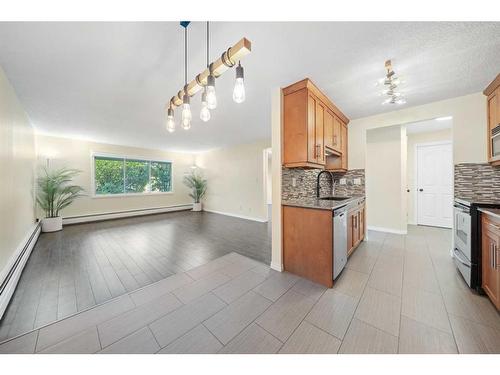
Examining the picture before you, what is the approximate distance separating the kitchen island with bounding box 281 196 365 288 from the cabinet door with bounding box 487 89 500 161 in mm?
1855

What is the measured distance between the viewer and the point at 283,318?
142 centimetres

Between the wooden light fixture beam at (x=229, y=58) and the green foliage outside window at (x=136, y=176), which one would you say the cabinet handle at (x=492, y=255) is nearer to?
the wooden light fixture beam at (x=229, y=58)

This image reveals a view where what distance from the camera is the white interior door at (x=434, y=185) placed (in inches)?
163

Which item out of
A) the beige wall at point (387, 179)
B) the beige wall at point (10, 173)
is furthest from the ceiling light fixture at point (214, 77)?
the beige wall at point (387, 179)

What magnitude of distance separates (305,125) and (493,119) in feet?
7.70

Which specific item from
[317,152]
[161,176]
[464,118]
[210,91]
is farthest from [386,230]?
[161,176]

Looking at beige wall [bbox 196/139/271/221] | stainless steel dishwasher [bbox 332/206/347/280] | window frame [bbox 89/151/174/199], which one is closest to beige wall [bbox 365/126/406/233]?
stainless steel dishwasher [bbox 332/206/347/280]

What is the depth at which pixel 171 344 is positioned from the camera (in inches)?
46.6

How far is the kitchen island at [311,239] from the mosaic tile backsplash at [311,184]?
168 millimetres

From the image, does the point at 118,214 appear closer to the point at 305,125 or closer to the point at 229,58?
the point at 305,125

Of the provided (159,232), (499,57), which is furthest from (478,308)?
(159,232)

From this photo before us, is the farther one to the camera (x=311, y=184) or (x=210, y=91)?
(x=311, y=184)

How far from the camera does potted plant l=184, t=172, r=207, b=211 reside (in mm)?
6887
